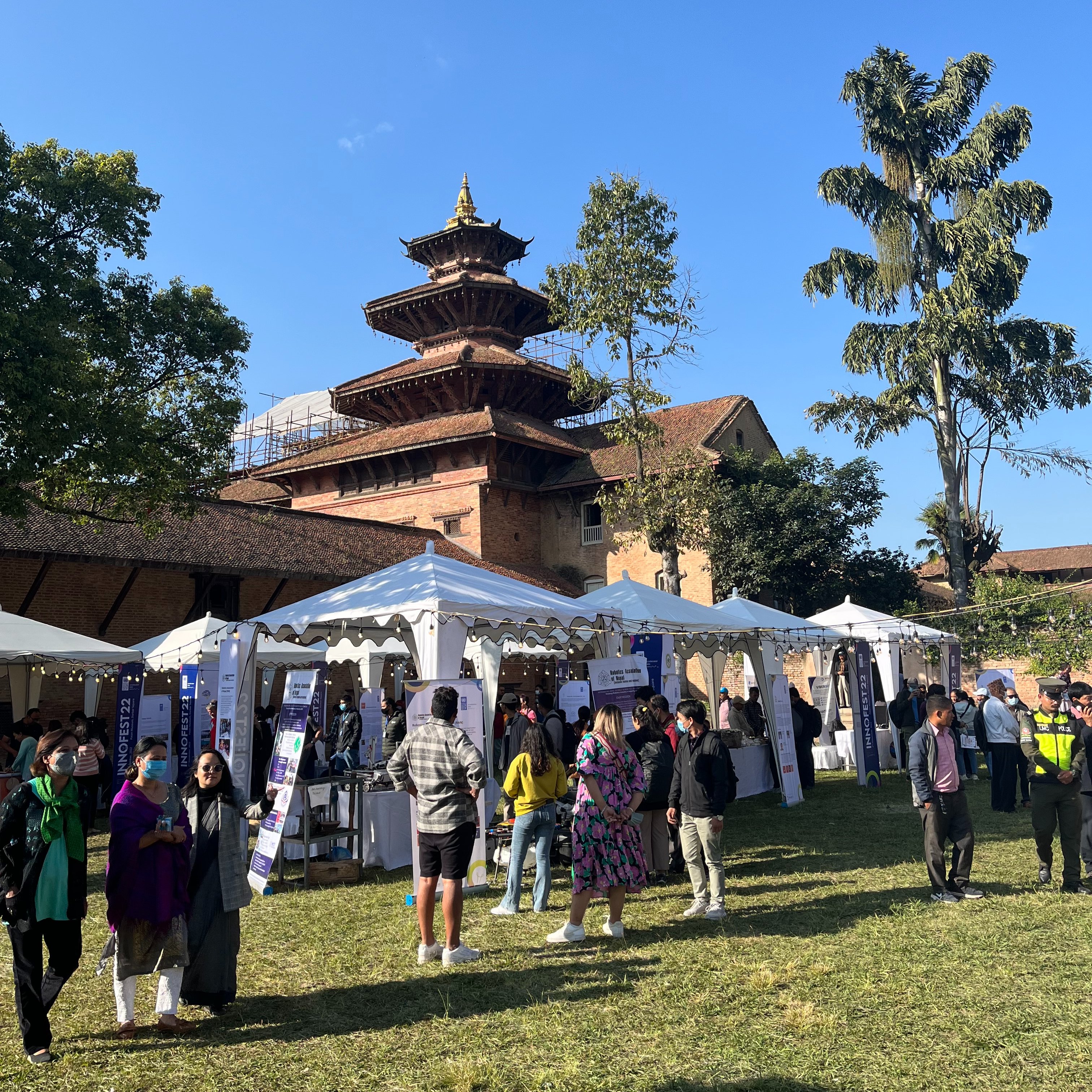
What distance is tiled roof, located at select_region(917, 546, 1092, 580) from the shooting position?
164 feet

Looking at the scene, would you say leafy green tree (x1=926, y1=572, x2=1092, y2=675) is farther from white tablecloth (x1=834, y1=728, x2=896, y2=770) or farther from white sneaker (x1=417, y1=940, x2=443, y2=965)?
white sneaker (x1=417, y1=940, x2=443, y2=965)

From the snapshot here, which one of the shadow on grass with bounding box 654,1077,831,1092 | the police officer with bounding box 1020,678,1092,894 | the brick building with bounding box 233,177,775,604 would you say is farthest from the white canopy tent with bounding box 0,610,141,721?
the brick building with bounding box 233,177,775,604

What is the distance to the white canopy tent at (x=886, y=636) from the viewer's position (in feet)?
56.4

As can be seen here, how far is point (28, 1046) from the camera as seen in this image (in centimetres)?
457

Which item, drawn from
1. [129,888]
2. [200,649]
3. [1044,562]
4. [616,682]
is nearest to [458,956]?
[129,888]

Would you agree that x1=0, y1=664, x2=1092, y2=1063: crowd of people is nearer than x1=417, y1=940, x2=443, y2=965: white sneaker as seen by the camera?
Yes

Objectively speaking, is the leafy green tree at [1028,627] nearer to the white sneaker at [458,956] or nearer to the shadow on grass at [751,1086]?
the white sneaker at [458,956]

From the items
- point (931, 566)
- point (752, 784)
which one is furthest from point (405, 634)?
point (931, 566)

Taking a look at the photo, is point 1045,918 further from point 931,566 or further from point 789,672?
point 931,566

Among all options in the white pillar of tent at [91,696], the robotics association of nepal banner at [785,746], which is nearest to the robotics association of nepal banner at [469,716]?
the robotics association of nepal banner at [785,746]

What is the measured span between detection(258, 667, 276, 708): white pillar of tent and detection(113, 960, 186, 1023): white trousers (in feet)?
40.0

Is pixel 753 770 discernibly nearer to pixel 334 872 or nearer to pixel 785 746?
A: pixel 785 746

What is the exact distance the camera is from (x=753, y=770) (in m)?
13.9

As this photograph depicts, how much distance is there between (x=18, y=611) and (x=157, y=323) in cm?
797
